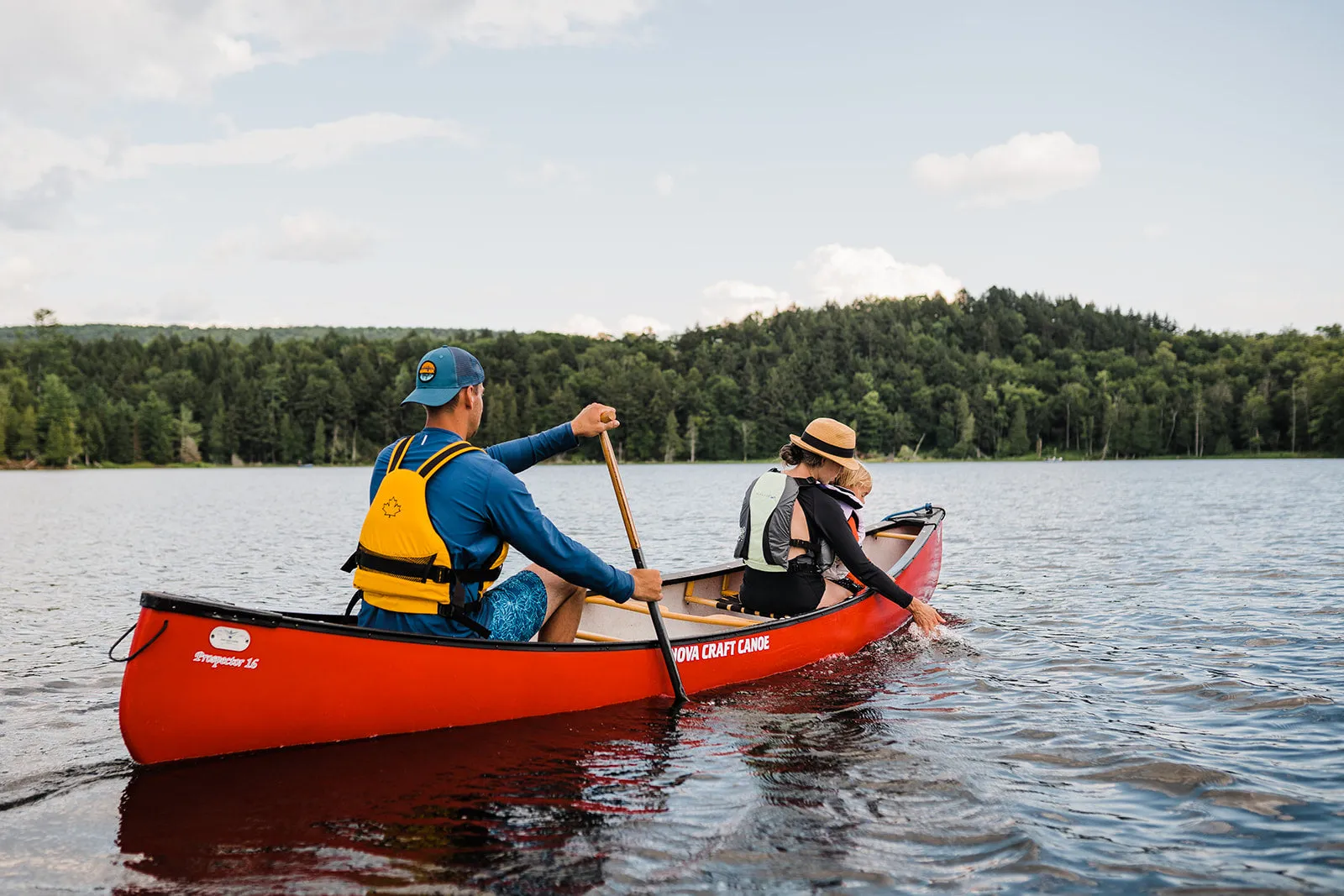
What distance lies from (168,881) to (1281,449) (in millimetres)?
134195

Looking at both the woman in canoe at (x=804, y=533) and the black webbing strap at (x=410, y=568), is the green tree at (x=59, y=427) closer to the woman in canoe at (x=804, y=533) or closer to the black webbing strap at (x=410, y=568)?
the woman in canoe at (x=804, y=533)

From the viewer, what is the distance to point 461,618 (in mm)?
5902

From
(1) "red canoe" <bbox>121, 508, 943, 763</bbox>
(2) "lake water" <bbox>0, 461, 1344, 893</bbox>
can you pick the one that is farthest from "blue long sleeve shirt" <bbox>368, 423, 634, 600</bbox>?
(2) "lake water" <bbox>0, 461, 1344, 893</bbox>

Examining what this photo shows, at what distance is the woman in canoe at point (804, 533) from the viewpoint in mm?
7965

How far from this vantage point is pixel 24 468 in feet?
357

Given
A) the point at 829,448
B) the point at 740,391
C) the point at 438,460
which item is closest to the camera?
the point at 438,460

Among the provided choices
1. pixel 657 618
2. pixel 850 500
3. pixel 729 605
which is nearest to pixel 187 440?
pixel 729 605

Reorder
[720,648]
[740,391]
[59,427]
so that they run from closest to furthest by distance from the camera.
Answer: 1. [720,648]
2. [59,427]
3. [740,391]

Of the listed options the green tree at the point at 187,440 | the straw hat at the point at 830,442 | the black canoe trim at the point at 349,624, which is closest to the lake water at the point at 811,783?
the black canoe trim at the point at 349,624

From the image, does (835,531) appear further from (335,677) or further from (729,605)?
(335,677)

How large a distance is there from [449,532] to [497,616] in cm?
86

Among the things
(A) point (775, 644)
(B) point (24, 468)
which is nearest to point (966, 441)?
(B) point (24, 468)

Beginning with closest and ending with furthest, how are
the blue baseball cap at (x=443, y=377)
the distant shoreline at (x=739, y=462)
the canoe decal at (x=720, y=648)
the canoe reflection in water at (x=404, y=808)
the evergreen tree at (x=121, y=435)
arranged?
the canoe reflection in water at (x=404, y=808) < the blue baseball cap at (x=443, y=377) < the canoe decal at (x=720, y=648) < the distant shoreline at (x=739, y=462) < the evergreen tree at (x=121, y=435)

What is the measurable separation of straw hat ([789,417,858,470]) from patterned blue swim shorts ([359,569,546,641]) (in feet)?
8.61
